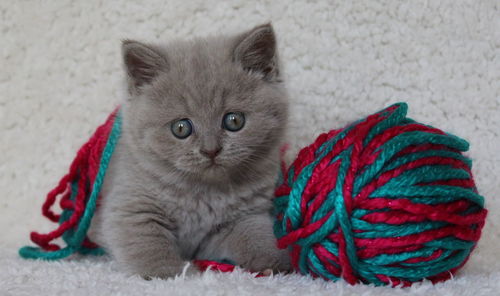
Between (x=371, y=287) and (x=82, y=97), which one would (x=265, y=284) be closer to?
(x=371, y=287)

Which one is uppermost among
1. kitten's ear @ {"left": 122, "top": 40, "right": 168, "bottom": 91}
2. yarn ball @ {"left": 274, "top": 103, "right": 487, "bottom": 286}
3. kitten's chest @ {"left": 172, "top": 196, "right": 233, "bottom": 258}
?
kitten's ear @ {"left": 122, "top": 40, "right": 168, "bottom": 91}

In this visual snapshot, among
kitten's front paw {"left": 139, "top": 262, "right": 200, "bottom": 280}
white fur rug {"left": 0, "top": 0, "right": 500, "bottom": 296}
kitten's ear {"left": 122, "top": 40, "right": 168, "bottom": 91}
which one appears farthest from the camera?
white fur rug {"left": 0, "top": 0, "right": 500, "bottom": 296}

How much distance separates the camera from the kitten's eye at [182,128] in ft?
4.17

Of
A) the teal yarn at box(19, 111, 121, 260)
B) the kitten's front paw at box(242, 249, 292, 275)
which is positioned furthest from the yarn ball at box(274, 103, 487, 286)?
the teal yarn at box(19, 111, 121, 260)

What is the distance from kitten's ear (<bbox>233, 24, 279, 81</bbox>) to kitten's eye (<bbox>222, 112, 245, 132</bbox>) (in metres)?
0.15

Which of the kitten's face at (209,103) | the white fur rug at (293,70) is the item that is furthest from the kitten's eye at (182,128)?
the white fur rug at (293,70)

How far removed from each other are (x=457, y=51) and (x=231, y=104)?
815 millimetres

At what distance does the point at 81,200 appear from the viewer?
61.4 inches

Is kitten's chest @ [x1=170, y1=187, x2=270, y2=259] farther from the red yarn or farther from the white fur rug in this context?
the red yarn

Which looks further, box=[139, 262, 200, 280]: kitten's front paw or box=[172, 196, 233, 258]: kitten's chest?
box=[172, 196, 233, 258]: kitten's chest

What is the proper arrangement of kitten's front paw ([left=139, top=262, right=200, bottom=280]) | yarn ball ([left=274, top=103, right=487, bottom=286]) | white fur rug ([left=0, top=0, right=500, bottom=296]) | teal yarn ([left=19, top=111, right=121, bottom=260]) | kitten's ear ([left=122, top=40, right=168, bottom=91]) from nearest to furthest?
yarn ball ([left=274, top=103, right=487, bottom=286]) → kitten's front paw ([left=139, top=262, right=200, bottom=280]) → kitten's ear ([left=122, top=40, right=168, bottom=91]) → teal yarn ([left=19, top=111, right=121, bottom=260]) → white fur rug ([left=0, top=0, right=500, bottom=296])

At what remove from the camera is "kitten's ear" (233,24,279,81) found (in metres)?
1.32

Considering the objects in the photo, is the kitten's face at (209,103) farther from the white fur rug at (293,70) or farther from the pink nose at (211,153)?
the white fur rug at (293,70)

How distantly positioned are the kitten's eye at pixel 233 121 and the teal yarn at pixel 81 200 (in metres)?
0.41
